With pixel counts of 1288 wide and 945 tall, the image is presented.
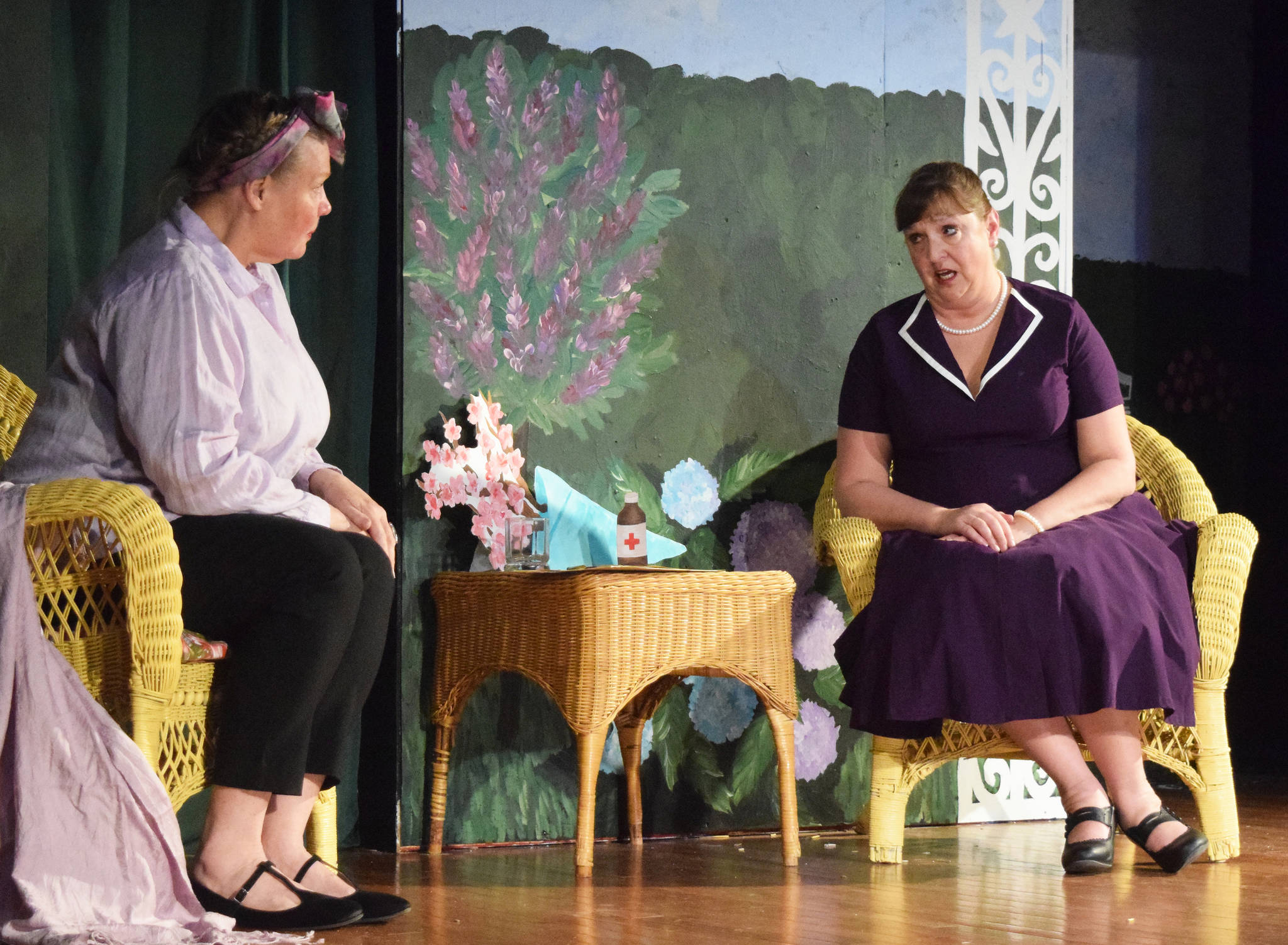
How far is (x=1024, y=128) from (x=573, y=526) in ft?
5.21

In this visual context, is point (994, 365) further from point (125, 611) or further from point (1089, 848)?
point (125, 611)

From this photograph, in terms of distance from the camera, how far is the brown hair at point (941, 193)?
9.97ft

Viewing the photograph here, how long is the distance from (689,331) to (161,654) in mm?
1697

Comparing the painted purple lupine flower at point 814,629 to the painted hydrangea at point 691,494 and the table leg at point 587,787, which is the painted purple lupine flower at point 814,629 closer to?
the painted hydrangea at point 691,494

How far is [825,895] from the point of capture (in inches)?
101

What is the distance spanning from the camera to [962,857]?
120 inches

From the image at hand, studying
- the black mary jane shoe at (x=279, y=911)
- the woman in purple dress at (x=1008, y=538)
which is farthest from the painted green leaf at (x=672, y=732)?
the black mary jane shoe at (x=279, y=911)

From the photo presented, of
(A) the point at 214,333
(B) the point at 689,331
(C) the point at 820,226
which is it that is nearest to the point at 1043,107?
(C) the point at 820,226

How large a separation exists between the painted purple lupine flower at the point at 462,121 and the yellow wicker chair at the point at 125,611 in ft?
4.49

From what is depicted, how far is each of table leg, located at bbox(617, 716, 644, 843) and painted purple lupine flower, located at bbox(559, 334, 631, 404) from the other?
71 centimetres

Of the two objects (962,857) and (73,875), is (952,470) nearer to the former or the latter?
(962,857)

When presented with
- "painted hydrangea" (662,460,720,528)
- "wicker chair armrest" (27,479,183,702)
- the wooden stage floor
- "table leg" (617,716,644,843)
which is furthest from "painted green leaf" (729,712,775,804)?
"wicker chair armrest" (27,479,183,702)

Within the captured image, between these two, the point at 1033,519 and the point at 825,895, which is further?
the point at 1033,519

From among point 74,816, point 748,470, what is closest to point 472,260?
point 748,470
